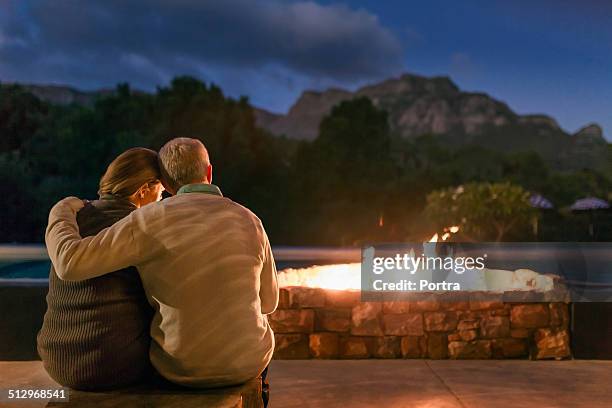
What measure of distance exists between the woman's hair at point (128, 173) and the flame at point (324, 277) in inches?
112

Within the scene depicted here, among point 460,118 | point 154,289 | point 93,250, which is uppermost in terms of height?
point 460,118

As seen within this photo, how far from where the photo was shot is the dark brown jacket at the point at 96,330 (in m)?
1.94

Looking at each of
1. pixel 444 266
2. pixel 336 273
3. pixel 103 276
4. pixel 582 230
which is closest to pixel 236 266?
pixel 103 276

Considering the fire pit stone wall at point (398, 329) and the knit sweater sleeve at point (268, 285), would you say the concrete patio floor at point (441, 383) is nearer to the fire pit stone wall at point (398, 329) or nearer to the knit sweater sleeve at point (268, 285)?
the fire pit stone wall at point (398, 329)

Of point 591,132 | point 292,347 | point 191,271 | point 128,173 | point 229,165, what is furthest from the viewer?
point 591,132

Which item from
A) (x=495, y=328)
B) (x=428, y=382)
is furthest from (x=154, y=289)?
(x=495, y=328)

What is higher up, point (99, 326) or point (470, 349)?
point (99, 326)

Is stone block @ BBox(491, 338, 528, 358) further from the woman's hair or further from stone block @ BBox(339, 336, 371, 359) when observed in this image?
the woman's hair

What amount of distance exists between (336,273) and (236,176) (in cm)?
1686

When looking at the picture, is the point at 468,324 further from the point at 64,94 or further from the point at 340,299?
the point at 64,94

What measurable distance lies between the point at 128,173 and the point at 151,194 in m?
0.14

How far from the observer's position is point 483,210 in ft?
84.7

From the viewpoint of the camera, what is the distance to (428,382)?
13.8 ft

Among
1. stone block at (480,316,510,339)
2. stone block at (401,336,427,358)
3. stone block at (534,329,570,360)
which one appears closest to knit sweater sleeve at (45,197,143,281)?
stone block at (401,336,427,358)
